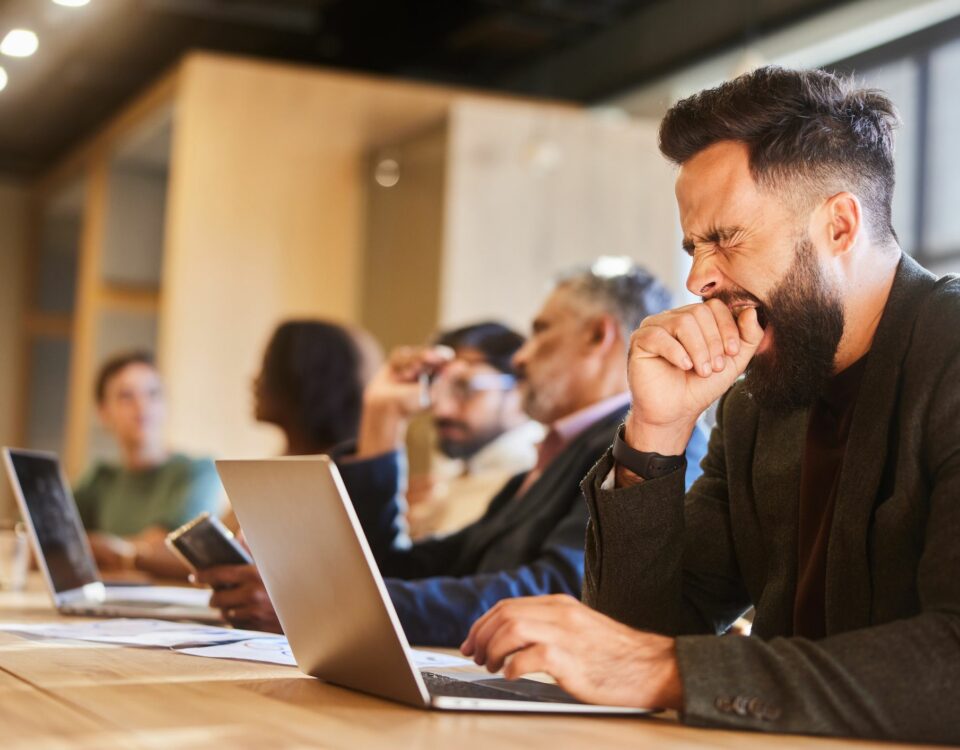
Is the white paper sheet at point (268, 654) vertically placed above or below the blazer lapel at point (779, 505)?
below

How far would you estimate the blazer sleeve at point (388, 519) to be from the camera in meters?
2.50

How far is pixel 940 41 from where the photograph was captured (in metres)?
4.41

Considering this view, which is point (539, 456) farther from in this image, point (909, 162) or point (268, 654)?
point (909, 162)

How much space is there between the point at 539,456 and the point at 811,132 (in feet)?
3.87

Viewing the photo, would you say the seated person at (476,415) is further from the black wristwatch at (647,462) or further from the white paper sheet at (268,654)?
the black wristwatch at (647,462)

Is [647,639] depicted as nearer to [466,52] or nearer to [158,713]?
[158,713]

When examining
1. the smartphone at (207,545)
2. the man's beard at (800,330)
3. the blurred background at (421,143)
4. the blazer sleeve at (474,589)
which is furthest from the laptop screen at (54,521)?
the blurred background at (421,143)

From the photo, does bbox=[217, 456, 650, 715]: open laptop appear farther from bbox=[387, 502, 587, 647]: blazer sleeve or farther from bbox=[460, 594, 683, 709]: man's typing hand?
bbox=[387, 502, 587, 647]: blazer sleeve

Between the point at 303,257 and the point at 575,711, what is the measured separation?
4.51m

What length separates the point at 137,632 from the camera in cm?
169

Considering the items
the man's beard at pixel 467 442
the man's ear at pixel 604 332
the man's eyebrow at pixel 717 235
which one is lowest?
the man's beard at pixel 467 442

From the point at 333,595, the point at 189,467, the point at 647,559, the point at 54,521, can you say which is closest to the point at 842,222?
the point at 647,559

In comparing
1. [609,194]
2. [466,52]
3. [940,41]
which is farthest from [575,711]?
[466,52]

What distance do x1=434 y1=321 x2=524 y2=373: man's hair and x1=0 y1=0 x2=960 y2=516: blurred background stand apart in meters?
1.14
